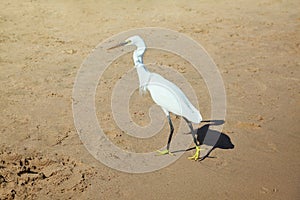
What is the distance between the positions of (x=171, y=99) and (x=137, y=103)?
61.3 inches

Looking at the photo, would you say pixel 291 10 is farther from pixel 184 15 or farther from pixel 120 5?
pixel 120 5

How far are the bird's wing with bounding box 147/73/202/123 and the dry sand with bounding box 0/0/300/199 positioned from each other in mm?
570

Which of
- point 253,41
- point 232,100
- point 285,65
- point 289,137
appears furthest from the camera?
point 253,41

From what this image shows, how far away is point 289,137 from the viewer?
16.6 feet

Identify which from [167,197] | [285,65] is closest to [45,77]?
[167,197]

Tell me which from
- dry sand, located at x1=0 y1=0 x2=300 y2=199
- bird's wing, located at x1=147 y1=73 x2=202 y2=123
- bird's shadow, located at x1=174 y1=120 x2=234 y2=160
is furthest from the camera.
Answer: bird's shadow, located at x1=174 y1=120 x2=234 y2=160

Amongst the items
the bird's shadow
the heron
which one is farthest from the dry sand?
the heron

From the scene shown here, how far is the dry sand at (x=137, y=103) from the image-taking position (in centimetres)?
406

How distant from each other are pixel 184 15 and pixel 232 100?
199 inches

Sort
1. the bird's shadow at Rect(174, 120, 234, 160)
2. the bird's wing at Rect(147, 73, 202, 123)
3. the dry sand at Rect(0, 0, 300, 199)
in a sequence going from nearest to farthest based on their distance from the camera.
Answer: the dry sand at Rect(0, 0, 300, 199)
the bird's wing at Rect(147, 73, 202, 123)
the bird's shadow at Rect(174, 120, 234, 160)

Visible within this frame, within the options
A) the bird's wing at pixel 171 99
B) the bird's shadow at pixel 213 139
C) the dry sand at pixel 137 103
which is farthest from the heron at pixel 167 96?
the dry sand at pixel 137 103

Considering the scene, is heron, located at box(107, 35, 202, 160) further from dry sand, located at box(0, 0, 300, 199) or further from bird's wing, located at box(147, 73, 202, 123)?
dry sand, located at box(0, 0, 300, 199)

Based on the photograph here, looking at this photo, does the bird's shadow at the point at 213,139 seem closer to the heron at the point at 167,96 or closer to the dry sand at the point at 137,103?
the dry sand at the point at 137,103

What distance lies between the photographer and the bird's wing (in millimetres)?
4309
